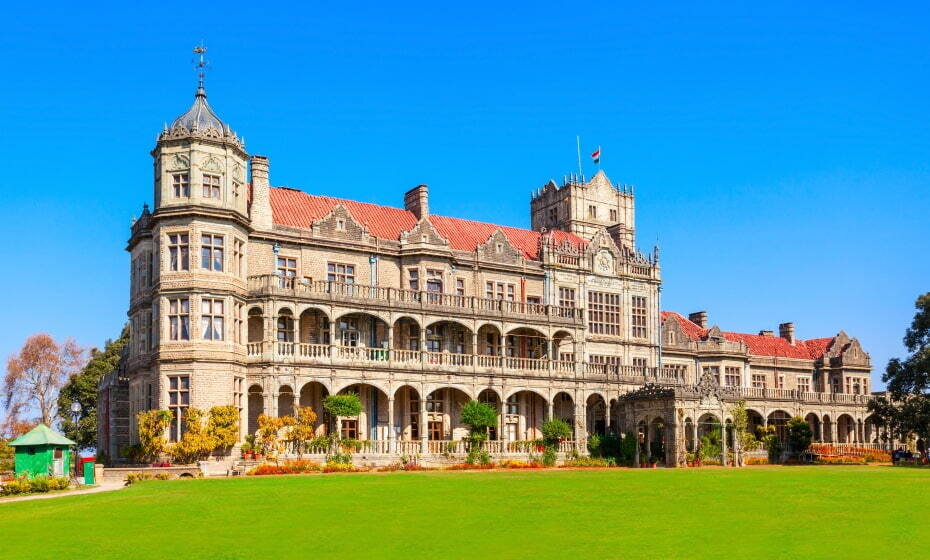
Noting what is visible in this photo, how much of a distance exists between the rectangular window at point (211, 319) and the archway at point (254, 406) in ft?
11.1

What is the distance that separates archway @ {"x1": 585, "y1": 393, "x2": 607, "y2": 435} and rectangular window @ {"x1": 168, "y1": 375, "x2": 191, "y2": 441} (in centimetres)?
2368

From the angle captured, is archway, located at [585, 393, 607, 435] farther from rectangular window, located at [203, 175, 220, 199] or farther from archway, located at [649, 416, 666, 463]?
rectangular window, located at [203, 175, 220, 199]

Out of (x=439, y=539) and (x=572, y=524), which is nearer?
(x=439, y=539)

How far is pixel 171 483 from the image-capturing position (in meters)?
34.1

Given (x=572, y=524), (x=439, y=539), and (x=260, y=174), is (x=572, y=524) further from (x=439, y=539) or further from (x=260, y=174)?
(x=260, y=174)

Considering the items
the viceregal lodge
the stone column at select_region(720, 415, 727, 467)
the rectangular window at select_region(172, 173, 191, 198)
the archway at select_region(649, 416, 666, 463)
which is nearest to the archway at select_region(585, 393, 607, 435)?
the viceregal lodge

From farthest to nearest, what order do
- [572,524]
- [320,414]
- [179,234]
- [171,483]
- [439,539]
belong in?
[320,414] < [179,234] < [171,483] < [572,524] < [439,539]

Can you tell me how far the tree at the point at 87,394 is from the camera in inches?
2591

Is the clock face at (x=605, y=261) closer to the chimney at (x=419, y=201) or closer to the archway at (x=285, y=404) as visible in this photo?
the chimney at (x=419, y=201)

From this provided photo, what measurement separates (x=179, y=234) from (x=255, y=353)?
616cm

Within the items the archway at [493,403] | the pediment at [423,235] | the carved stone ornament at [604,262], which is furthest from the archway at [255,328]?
the carved stone ornament at [604,262]

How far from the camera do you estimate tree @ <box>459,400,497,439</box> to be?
4900cm

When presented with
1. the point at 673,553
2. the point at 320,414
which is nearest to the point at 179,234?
the point at 320,414

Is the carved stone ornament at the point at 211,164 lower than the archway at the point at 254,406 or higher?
higher
